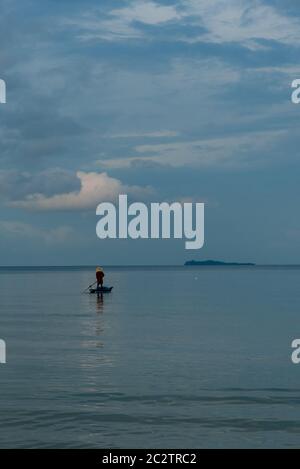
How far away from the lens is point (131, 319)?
4800 centimetres

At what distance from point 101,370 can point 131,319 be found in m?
21.4

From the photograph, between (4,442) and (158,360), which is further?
(158,360)

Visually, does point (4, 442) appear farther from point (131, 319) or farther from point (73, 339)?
point (131, 319)

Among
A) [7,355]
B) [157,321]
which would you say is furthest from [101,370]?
[157,321]

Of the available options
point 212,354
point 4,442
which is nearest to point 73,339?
point 212,354
